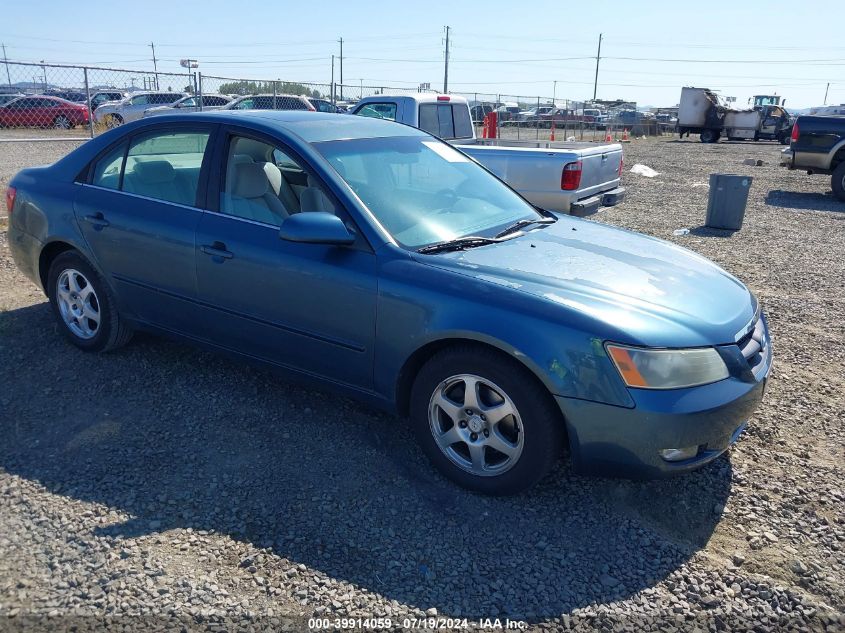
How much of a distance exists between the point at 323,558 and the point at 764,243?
841 cm

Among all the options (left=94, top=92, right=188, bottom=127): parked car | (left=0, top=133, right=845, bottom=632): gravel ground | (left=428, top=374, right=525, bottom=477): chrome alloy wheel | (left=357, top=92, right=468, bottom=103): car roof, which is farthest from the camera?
(left=94, top=92, right=188, bottom=127): parked car

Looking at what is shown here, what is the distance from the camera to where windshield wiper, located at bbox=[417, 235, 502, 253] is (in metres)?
3.33

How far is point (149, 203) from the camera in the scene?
4082 millimetres

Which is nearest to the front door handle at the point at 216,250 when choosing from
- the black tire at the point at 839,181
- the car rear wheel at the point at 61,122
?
the black tire at the point at 839,181

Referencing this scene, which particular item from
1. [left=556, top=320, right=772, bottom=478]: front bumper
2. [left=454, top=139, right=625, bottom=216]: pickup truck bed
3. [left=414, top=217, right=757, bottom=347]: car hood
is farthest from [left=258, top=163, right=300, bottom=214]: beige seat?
[left=454, top=139, right=625, bottom=216]: pickup truck bed

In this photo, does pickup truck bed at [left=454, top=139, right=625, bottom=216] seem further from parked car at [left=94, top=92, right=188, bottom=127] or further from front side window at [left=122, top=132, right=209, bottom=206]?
parked car at [left=94, top=92, right=188, bottom=127]

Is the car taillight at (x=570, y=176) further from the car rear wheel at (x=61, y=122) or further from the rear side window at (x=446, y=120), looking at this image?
the car rear wheel at (x=61, y=122)

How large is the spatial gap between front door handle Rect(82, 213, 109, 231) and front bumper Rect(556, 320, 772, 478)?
3.06 meters

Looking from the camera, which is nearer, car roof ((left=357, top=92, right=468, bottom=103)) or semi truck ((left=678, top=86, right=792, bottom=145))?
car roof ((left=357, top=92, right=468, bottom=103))

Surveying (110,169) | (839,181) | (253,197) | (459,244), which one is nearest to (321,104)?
(839,181)

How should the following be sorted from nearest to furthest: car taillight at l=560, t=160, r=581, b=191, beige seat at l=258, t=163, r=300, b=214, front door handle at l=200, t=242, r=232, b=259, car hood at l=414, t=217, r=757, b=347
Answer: car hood at l=414, t=217, r=757, b=347 < front door handle at l=200, t=242, r=232, b=259 < beige seat at l=258, t=163, r=300, b=214 < car taillight at l=560, t=160, r=581, b=191

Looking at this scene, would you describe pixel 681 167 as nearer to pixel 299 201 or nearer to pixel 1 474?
pixel 299 201

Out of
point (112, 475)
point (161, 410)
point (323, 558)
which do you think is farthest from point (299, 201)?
point (323, 558)

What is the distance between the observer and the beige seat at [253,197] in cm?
372
